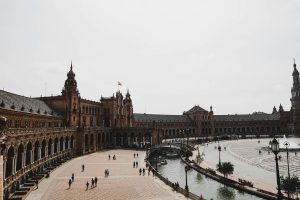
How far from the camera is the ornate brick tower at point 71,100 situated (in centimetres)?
8325

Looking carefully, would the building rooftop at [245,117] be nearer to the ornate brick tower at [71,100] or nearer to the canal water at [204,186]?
the ornate brick tower at [71,100]

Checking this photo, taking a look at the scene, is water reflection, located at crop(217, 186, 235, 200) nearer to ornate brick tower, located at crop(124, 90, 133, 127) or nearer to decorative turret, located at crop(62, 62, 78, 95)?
decorative turret, located at crop(62, 62, 78, 95)

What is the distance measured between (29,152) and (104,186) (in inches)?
590

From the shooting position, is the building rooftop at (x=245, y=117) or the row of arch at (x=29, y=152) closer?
the row of arch at (x=29, y=152)

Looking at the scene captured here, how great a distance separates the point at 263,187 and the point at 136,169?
25.7 metres

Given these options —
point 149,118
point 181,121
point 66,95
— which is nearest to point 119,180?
point 66,95

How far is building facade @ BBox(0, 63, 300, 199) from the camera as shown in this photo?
45094mm

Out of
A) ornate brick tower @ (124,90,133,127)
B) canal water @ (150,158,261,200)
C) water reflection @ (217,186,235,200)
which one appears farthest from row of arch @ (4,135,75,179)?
ornate brick tower @ (124,90,133,127)

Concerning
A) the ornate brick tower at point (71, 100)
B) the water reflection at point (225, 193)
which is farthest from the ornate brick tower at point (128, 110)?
the water reflection at point (225, 193)

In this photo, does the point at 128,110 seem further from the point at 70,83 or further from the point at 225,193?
the point at 225,193

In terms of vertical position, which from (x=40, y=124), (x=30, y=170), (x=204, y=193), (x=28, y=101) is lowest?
(x=204, y=193)

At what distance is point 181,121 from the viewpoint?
16488 cm

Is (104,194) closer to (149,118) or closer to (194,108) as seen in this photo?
(149,118)

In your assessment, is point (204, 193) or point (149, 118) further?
point (149, 118)
